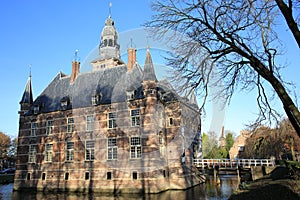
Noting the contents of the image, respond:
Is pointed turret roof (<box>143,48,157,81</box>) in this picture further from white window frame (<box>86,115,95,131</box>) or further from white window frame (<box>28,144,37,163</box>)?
white window frame (<box>28,144,37,163</box>)

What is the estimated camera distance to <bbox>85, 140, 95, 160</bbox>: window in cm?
2195

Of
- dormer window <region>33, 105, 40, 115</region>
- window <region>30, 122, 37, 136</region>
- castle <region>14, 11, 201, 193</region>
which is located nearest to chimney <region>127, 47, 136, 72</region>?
castle <region>14, 11, 201, 193</region>

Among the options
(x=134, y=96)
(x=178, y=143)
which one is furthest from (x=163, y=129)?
(x=134, y=96)

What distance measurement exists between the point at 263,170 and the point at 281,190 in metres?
13.2

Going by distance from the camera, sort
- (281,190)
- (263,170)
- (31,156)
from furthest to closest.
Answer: (31,156), (263,170), (281,190)

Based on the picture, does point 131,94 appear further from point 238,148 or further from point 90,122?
point 238,148

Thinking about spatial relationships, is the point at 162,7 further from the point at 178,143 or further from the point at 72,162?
the point at 72,162

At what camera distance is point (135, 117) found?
20828mm

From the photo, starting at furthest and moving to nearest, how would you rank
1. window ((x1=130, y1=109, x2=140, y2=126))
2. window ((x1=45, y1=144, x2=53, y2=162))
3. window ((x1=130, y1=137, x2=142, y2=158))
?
window ((x1=45, y1=144, x2=53, y2=162)), window ((x1=130, y1=109, x2=140, y2=126)), window ((x1=130, y1=137, x2=142, y2=158))

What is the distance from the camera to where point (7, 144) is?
163 feet

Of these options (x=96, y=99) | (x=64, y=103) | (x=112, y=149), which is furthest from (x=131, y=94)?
(x=64, y=103)

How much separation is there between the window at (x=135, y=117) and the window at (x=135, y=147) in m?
1.22

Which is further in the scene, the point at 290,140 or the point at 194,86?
the point at 290,140

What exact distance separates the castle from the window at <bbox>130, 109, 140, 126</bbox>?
0.27 ft
